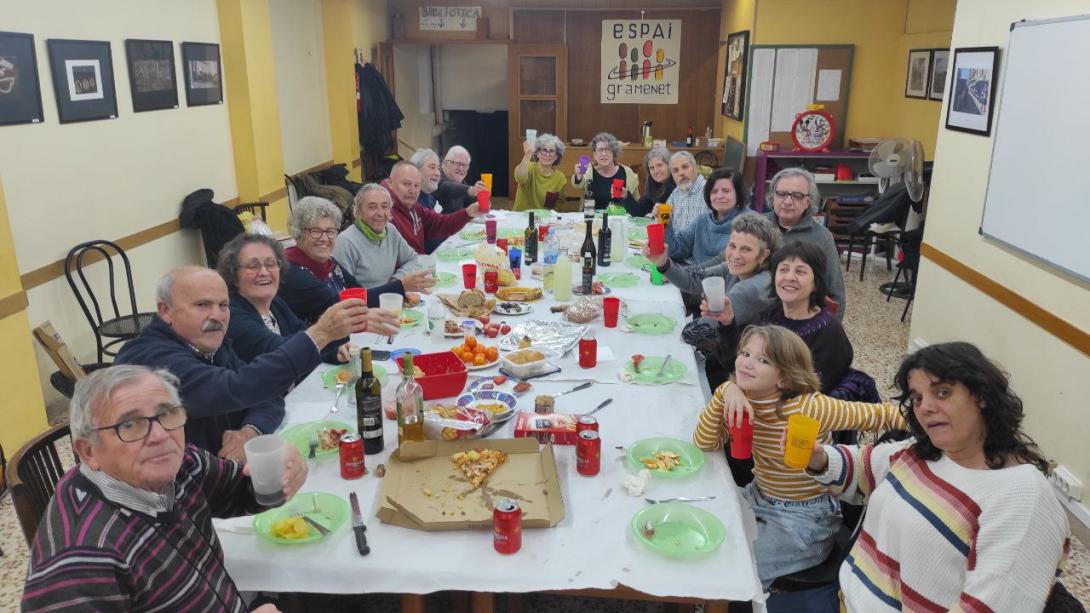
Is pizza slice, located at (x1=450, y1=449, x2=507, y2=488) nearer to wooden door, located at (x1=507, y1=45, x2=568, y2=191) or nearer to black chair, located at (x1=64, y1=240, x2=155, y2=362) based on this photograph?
black chair, located at (x1=64, y1=240, x2=155, y2=362)

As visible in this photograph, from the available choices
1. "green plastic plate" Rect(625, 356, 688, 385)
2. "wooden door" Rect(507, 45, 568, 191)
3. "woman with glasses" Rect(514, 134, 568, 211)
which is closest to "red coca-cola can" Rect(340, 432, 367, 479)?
"green plastic plate" Rect(625, 356, 688, 385)

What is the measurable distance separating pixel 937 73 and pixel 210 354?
6.68 meters

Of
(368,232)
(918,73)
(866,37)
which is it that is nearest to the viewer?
(368,232)

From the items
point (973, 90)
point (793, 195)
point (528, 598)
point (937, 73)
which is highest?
point (937, 73)

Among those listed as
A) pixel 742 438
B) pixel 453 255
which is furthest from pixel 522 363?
pixel 453 255

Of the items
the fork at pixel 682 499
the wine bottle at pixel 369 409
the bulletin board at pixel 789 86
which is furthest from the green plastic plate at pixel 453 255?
the bulletin board at pixel 789 86

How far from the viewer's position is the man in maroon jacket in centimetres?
476

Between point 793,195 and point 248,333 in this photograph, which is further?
point 793,195

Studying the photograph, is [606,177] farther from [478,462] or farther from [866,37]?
[478,462]

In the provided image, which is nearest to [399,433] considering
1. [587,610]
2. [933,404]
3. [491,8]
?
[587,610]

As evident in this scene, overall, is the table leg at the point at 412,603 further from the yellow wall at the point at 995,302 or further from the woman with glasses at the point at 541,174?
the woman with glasses at the point at 541,174

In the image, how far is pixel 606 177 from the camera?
19.7 ft

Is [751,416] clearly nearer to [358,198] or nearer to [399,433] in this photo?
[399,433]

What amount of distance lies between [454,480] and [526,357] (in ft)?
2.82
